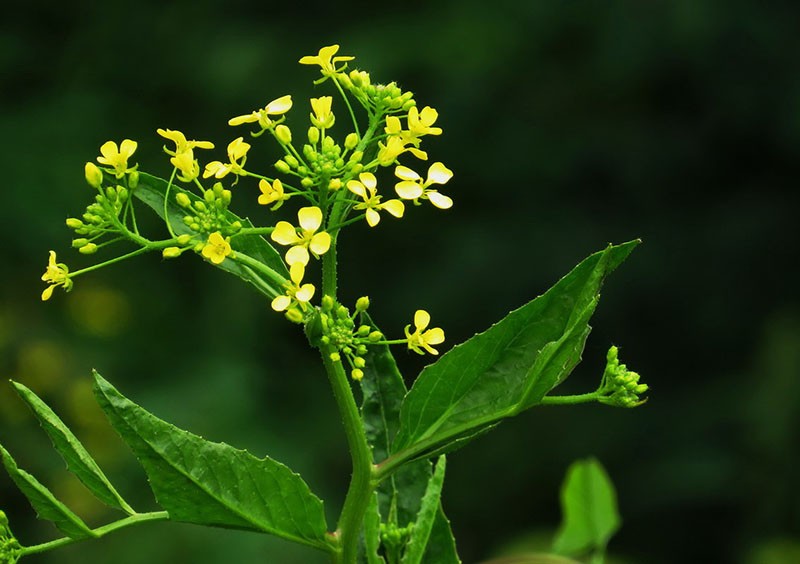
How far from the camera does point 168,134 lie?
1.21 meters

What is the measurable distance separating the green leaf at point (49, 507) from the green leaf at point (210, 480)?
123 millimetres

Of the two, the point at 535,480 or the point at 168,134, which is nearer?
the point at 168,134

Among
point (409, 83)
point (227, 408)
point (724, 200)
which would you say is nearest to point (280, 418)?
point (227, 408)

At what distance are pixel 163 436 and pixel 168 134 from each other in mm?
302

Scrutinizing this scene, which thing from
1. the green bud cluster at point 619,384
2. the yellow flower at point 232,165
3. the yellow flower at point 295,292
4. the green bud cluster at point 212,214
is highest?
the yellow flower at point 232,165

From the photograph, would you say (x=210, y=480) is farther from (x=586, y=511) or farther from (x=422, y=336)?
(x=586, y=511)

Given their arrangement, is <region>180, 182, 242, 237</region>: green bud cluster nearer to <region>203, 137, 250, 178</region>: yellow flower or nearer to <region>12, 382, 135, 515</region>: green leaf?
<region>203, 137, 250, 178</region>: yellow flower

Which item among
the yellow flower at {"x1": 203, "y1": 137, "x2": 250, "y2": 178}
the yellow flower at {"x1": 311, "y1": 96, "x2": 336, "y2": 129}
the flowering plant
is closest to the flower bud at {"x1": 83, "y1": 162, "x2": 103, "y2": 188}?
the flowering plant

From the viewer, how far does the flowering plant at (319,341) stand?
3.81 ft

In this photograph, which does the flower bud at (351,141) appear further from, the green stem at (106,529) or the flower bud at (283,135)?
the green stem at (106,529)

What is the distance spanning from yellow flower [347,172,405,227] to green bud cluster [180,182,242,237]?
0.13 metres

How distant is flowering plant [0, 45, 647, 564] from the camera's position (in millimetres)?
1160

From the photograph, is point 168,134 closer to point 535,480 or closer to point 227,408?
point 227,408

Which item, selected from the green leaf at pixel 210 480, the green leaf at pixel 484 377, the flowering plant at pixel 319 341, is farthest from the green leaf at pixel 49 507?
the green leaf at pixel 484 377
